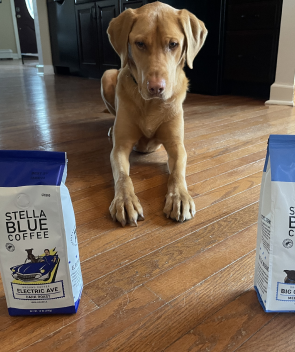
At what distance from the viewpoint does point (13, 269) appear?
73 centimetres

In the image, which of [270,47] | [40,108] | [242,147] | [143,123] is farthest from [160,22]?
[270,47]

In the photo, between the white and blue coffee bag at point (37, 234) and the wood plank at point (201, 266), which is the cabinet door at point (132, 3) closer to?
the wood plank at point (201, 266)

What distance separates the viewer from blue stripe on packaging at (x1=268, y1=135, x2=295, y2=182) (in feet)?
2.30

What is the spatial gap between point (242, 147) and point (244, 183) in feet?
1.90

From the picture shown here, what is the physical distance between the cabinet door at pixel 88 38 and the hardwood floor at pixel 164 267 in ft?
12.4

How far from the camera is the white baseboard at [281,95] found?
130 inches

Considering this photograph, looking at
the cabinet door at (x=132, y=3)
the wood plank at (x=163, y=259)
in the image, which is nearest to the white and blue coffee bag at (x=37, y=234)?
the wood plank at (x=163, y=259)

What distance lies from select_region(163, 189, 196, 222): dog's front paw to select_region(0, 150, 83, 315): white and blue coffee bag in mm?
524

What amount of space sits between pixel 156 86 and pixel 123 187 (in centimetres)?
46

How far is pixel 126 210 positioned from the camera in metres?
1.21

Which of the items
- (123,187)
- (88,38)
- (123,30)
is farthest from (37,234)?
(88,38)

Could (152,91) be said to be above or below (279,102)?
above

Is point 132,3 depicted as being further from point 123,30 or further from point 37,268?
point 37,268

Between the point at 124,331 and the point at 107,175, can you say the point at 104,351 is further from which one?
the point at 107,175
